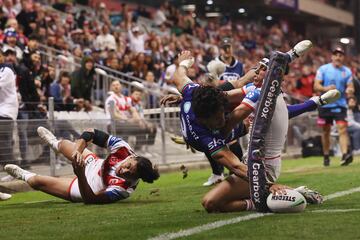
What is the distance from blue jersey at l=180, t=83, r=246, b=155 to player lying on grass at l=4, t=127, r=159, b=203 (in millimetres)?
918

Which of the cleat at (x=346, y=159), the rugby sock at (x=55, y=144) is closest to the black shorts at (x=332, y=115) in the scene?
the cleat at (x=346, y=159)

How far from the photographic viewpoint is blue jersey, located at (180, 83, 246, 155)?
8508mm

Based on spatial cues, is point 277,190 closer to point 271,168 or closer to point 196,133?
point 271,168

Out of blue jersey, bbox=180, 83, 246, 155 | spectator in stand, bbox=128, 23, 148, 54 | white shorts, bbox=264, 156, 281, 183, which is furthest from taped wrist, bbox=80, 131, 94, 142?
spectator in stand, bbox=128, 23, 148, 54

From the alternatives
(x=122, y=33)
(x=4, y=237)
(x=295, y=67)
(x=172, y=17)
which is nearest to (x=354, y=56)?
(x=295, y=67)

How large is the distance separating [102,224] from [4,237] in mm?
1028

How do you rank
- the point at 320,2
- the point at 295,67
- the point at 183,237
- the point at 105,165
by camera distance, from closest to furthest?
the point at 183,237 < the point at 105,165 < the point at 295,67 < the point at 320,2

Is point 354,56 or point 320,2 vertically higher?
point 320,2

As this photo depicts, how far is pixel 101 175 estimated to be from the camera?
32.6 feet

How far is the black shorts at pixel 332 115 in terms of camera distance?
54.0 ft

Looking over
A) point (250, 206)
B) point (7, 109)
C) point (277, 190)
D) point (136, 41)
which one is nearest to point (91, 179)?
point (250, 206)

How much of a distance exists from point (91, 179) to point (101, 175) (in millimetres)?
137

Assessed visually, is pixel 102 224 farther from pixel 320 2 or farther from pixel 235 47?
pixel 320 2

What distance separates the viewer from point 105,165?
9.92 meters
